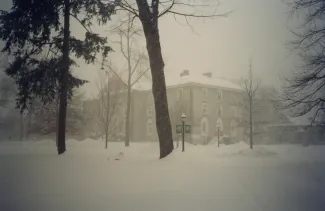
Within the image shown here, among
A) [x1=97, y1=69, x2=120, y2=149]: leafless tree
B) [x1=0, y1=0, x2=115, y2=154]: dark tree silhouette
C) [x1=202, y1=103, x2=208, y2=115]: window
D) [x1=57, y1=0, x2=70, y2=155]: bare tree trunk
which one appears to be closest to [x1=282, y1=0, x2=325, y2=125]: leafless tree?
[x1=202, y1=103, x2=208, y2=115]: window

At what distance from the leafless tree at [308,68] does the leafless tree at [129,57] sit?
73.2 inches

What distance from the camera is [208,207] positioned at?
2.49 meters

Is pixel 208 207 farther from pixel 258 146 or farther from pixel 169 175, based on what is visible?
pixel 258 146

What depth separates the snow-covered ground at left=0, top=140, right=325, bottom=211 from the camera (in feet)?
8.36

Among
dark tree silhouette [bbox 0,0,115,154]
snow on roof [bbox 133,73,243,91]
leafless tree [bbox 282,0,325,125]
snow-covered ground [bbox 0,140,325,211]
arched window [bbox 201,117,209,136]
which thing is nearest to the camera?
snow-covered ground [bbox 0,140,325,211]

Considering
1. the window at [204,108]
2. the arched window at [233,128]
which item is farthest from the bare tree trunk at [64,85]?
the arched window at [233,128]

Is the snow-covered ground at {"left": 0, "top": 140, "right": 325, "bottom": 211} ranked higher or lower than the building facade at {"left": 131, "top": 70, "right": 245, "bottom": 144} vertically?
lower

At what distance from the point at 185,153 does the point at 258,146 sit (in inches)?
34.8

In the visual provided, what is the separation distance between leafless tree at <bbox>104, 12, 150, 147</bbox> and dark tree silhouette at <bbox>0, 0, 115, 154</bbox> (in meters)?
0.25

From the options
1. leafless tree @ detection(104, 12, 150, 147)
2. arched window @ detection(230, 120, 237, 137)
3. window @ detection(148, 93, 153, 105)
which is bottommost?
arched window @ detection(230, 120, 237, 137)

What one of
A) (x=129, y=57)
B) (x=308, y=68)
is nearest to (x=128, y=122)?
(x=129, y=57)

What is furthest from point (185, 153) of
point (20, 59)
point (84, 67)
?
point (20, 59)

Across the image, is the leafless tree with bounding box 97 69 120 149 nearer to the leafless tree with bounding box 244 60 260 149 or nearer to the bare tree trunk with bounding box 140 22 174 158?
the bare tree trunk with bounding box 140 22 174 158

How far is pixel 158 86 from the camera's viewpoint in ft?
11.8
